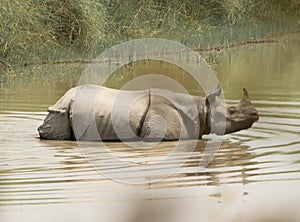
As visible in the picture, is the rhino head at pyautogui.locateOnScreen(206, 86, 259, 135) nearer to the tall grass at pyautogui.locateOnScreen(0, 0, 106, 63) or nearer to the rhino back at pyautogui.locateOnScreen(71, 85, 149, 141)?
the rhino back at pyautogui.locateOnScreen(71, 85, 149, 141)

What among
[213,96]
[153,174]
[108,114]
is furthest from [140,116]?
[153,174]

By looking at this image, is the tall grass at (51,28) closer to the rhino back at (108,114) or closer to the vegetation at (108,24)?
the vegetation at (108,24)

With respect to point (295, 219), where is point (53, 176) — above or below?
below

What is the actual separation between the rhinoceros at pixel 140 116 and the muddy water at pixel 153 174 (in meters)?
0.15

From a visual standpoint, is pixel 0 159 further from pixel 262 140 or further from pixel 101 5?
pixel 101 5

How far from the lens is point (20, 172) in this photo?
730 cm

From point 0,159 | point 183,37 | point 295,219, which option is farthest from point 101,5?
point 295,219

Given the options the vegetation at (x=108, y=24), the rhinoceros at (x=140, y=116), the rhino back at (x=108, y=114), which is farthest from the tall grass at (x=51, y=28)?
the rhino back at (x=108, y=114)

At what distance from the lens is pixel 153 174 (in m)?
7.15

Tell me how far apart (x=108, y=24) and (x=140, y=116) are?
880 centimetres

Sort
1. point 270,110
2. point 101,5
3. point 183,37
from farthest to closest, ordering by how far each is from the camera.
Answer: point 183,37, point 101,5, point 270,110

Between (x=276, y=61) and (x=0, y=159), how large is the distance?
32.3 feet

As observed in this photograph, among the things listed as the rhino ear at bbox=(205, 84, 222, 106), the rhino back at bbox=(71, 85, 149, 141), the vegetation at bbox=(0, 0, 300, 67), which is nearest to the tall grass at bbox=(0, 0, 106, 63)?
the vegetation at bbox=(0, 0, 300, 67)

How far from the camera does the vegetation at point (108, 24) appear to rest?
15727 millimetres
